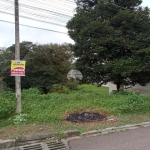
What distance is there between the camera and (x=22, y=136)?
434cm

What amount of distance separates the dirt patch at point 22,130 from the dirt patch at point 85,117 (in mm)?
900

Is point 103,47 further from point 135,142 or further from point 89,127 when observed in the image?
point 135,142

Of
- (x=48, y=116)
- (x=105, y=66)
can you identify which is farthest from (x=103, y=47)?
(x=48, y=116)

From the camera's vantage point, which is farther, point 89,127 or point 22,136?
point 89,127

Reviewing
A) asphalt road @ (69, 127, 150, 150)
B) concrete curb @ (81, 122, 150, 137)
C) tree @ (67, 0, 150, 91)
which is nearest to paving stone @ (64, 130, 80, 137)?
concrete curb @ (81, 122, 150, 137)

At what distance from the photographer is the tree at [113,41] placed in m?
11.9

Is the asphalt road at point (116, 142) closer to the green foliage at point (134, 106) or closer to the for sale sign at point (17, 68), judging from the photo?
the green foliage at point (134, 106)

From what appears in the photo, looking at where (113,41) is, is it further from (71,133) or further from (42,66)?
(42,66)

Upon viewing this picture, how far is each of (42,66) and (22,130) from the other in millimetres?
16722

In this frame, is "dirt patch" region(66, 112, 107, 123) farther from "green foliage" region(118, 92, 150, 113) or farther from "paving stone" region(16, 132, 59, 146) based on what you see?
"paving stone" region(16, 132, 59, 146)

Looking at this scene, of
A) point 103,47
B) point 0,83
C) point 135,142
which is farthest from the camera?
point 0,83

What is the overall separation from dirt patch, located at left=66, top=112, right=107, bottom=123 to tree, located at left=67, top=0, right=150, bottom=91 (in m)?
5.93

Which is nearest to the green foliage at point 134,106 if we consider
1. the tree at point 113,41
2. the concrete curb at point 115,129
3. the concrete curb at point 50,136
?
the concrete curb at point 115,129

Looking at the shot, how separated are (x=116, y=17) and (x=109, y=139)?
946cm
